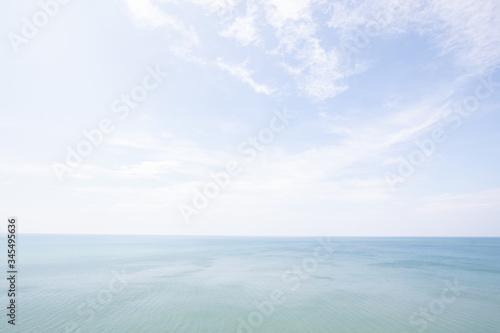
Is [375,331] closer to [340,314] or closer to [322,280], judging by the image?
[340,314]

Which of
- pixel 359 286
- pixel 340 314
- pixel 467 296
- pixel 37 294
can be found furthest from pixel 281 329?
pixel 37 294

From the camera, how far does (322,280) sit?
41.0 m

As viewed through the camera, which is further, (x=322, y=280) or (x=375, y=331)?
(x=322, y=280)

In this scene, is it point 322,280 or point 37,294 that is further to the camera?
point 322,280

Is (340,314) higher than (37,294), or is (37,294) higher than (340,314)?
(37,294)

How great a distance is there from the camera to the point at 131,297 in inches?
1195

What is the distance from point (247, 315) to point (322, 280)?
21.1 metres

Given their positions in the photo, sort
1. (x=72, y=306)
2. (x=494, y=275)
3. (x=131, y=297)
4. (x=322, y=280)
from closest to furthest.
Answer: (x=72, y=306)
(x=131, y=297)
(x=322, y=280)
(x=494, y=275)

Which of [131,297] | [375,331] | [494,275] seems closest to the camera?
[375,331]

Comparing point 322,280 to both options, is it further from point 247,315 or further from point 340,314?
point 247,315

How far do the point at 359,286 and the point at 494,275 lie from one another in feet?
100

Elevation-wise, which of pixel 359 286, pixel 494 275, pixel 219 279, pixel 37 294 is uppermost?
pixel 37 294

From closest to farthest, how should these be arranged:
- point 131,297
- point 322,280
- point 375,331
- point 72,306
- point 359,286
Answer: point 375,331 < point 72,306 < point 131,297 < point 359,286 < point 322,280

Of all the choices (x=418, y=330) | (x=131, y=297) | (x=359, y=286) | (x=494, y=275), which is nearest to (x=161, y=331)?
(x=131, y=297)
